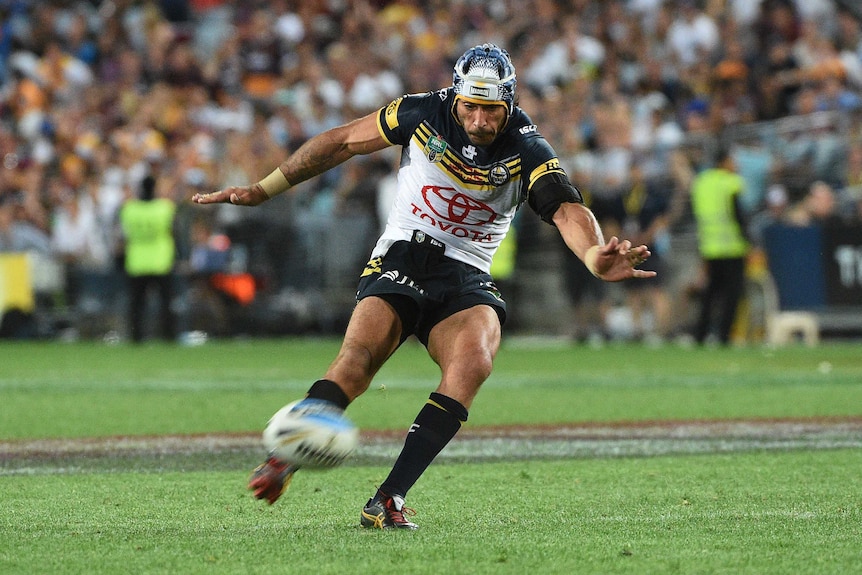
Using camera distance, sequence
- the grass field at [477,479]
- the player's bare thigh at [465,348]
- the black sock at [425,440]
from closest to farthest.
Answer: the grass field at [477,479] → the black sock at [425,440] → the player's bare thigh at [465,348]

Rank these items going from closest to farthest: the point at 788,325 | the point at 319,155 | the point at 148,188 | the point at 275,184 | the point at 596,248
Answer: the point at 596,248, the point at 319,155, the point at 275,184, the point at 788,325, the point at 148,188

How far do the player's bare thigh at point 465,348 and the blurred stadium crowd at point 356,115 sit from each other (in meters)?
13.9

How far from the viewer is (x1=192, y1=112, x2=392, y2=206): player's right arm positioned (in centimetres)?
655

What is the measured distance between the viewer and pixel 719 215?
1858cm

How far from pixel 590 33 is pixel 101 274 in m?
8.67

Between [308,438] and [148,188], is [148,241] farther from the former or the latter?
[308,438]

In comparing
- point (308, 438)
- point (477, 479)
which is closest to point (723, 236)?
point (477, 479)

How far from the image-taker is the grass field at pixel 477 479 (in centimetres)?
511

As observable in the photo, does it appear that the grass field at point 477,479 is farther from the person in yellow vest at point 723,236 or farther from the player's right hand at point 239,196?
the person in yellow vest at point 723,236

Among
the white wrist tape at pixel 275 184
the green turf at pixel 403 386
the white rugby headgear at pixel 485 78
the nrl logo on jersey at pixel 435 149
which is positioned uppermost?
the white rugby headgear at pixel 485 78

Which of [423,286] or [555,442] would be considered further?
[555,442]

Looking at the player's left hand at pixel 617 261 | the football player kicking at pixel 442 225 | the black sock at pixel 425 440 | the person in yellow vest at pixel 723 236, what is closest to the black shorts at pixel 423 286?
the football player kicking at pixel 442 225

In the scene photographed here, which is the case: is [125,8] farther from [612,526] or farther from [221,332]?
[612,526]

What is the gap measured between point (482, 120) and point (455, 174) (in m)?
0.29
